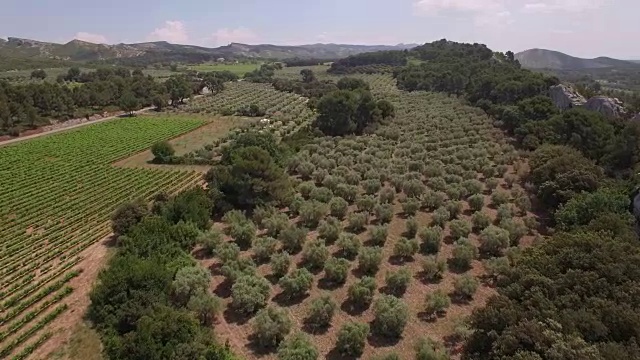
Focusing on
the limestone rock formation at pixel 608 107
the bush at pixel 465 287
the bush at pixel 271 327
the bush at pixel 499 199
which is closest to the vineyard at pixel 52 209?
the bush at pixel 271 327

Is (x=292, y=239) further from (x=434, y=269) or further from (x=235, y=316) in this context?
(x=434, y=269)

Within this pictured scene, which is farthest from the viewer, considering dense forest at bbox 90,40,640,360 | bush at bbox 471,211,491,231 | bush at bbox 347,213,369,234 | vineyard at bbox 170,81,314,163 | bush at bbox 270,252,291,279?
vineyard at bbox 170,81,314,163

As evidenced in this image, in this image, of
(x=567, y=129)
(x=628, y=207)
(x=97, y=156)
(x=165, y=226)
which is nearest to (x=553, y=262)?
(x=628, y=207)

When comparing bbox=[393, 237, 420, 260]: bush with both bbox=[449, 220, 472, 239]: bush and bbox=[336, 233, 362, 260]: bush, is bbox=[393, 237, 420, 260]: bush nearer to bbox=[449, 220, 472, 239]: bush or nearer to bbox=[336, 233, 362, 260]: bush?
bbox=[336, 233, 362, 260]: bush

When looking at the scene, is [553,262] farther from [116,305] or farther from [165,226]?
[165,226]

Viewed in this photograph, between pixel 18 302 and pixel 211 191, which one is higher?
pixel 211 191

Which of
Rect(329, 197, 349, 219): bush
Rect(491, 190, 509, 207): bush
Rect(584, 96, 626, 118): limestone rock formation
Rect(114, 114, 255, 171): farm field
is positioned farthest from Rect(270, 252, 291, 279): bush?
Rect(584, 96, 626, 118): limestone rock formation
